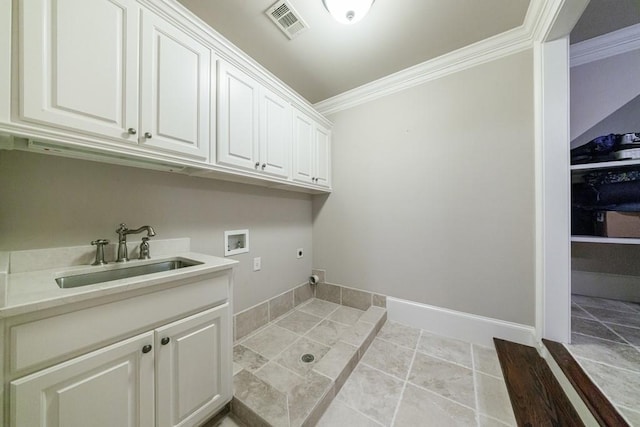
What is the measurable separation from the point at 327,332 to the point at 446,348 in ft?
3.20

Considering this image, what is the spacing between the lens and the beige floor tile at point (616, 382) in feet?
3.17

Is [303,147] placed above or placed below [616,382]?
above

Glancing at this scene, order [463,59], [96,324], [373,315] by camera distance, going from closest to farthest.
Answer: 1. [96,324]
2. [463,59]
3. [373,315]

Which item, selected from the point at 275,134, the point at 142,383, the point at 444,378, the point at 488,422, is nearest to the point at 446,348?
the point at 444,378

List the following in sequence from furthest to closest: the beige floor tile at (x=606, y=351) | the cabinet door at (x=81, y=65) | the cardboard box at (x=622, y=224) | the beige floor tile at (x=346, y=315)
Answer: the beige floor tile at (x=346, y=315) < the cardboard box at (x=622, y=224) < the beige floor tile at (x=606, y=351) < the cabinet door at (x=81, y=65)

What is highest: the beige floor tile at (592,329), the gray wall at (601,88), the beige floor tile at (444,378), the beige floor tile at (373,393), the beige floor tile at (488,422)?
the gray wall at (601,88)

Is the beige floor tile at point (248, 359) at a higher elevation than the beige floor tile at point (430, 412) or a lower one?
higher

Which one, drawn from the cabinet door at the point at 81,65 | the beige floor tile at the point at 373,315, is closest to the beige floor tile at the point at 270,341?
the beige floor tile at the point at 373,315

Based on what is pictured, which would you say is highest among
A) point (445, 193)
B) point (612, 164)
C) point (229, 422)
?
point (612, 164)

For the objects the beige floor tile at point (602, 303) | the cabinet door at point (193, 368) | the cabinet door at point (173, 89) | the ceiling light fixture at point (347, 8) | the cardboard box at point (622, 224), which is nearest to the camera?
the cabinet door at point (193, 368)

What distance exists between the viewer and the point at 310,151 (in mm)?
2234

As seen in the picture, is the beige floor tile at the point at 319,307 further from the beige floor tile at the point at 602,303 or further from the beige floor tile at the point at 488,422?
the beige floor tile at the point at 602,303

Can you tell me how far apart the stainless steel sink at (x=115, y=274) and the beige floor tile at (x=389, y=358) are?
145 cm

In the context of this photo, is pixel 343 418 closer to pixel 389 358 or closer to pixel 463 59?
pixel 389 358
